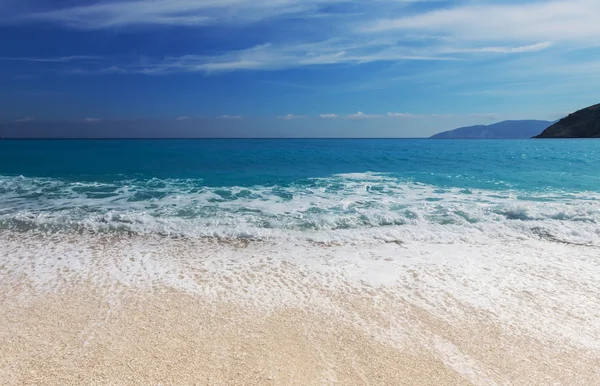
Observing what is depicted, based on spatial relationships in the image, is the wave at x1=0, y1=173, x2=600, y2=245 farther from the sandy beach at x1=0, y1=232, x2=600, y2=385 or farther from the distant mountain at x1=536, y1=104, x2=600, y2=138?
the distant mountain at x1=536, y1=104, x2=600, y2=138

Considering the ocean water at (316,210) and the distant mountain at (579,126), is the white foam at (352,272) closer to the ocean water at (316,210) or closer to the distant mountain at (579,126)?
the ocean water at (316,210)

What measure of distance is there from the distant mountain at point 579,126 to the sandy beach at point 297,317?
132224 mm

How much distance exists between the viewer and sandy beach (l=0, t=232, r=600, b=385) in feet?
12.2

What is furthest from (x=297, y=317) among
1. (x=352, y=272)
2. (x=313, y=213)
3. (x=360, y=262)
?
(x=313, y=213)

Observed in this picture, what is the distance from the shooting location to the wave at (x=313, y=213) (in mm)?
8656

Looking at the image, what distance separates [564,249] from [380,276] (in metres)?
4.26

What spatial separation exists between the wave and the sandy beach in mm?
1384

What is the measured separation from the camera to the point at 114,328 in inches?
175

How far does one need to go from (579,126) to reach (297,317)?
14425cm

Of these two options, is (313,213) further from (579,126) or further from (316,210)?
(579,126)

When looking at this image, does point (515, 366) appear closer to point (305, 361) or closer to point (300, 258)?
point (305, 361)

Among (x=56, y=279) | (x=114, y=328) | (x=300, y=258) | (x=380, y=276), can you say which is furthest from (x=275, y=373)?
(x=56, y=279)

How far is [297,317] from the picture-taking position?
4.79 meters

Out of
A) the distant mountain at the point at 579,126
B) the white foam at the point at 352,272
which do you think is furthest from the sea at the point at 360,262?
the distant mountain at the point at 579,126
